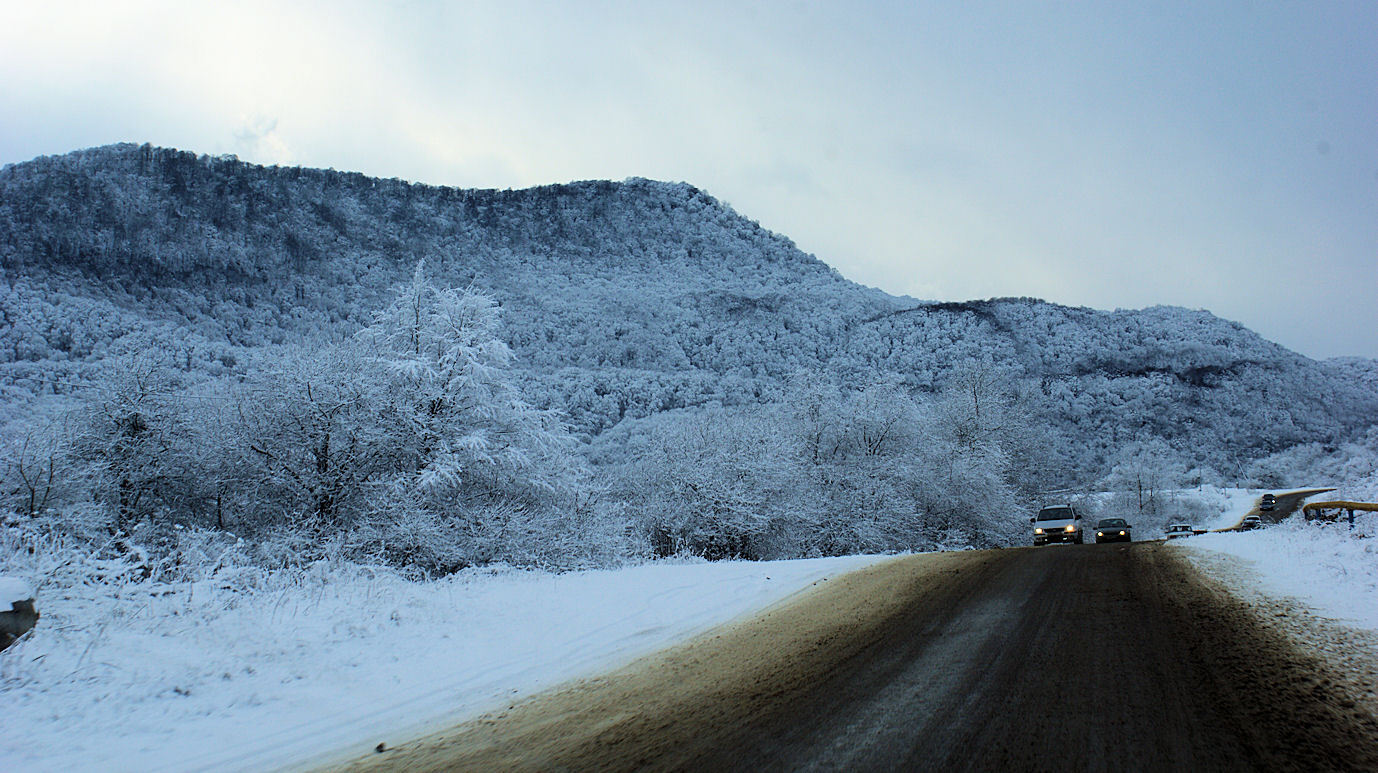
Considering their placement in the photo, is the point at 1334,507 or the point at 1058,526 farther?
the point at 1058,526

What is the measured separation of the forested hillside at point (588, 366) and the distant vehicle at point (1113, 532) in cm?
481

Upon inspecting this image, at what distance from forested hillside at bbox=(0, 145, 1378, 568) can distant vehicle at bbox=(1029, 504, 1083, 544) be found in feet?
15.4

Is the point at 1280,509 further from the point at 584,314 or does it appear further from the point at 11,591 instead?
Answer: the point at 584,314

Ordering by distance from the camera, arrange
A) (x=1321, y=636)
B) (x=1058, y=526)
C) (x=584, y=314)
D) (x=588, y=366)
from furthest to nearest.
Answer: (x=584, y=314) < (x=588, y=366) < (x=1058, y=526) < (x=1321, y=636)

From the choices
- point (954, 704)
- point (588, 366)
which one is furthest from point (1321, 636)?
point (588, 366)

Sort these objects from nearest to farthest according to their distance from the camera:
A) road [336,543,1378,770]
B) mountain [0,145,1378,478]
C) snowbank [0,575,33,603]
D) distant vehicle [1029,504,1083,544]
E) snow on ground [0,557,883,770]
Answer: road [336,543,1378,770]
snow on ground [0,557,883,770]
snowbank [0,575,33,603]
distant vehicle [1029,504,1083,544]
mountain [0,145,1378,478]

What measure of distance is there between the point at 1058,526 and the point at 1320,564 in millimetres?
13964

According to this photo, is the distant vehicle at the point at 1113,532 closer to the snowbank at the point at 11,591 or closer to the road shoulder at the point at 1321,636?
the road shoulder at the point at 1321,636

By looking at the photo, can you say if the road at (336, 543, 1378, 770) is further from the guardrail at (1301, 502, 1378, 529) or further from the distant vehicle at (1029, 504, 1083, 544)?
the distant vehicle at (1029, 504, 1083, 544)

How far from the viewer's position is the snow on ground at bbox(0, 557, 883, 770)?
506 cm

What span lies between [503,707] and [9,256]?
103740mm

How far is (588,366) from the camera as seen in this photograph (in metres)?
90.6

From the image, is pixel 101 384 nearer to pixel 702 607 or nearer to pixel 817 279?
pixel 702 607

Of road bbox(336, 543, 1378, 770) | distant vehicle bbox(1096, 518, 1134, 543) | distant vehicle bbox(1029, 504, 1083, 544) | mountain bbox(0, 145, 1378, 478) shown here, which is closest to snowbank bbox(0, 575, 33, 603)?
road bbox(336, 543, 1378, 770)
